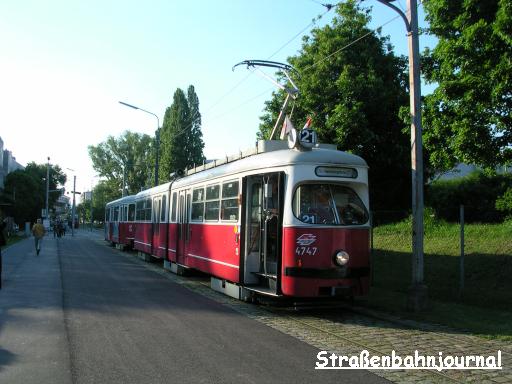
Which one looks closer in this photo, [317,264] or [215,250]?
[317,264]

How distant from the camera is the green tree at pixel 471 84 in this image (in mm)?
11164

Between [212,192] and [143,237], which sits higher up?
[212,192]

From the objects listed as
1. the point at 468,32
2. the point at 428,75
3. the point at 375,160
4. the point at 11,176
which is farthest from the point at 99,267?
the point at 11,176

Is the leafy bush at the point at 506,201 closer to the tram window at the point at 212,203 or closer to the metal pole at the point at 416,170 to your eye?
the metal pole at the point at 416,170

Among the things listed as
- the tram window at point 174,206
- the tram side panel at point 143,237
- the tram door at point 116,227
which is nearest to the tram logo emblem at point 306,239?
the tram window at point 174,206

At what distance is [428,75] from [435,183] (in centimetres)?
980

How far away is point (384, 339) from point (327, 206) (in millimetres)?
2673

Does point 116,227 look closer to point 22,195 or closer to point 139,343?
point 139,343

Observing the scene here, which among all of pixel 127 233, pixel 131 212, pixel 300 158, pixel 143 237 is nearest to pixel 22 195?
pixel 127 233

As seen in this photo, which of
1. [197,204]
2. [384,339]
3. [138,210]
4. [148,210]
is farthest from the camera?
[138,210]

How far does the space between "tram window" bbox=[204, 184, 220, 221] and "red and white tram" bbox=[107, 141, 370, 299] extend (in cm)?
5

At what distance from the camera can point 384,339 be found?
8.02 metres

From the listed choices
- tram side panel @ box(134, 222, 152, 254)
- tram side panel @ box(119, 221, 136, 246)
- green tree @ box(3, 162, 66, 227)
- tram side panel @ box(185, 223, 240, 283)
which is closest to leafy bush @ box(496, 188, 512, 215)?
tram side panel @ box(185, 223, 240, 283)

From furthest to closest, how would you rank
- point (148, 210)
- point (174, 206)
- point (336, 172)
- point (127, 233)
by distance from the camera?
point (127, 233)
point (148, 210)
point (174, 206)
point (336, 172)
